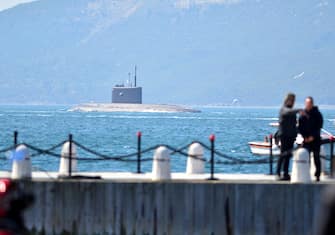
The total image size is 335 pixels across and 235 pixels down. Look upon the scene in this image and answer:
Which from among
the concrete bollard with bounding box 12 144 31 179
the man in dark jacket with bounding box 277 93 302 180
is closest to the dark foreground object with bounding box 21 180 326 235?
the concrete bollard with bounding box 12 144 31 179

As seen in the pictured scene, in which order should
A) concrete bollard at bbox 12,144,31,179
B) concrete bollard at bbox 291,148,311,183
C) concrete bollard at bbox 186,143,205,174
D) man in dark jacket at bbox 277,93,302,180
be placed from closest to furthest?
concrete bollard at bbox 291,148,311,183 → concrete bollard at bbox 12,144,31,179 → man in dark jacket at bbox 277,93,302,180 → concrete bollard at bbox 186,143,205,174

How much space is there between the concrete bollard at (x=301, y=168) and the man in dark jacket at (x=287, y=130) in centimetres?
94

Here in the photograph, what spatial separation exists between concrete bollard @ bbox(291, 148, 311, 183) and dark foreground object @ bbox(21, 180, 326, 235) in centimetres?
51

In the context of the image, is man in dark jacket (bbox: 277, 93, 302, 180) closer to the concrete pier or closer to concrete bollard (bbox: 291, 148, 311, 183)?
concrete bollard (bbox: 291, 148, 311, 183)

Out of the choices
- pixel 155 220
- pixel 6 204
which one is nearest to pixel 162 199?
pixel 155 220

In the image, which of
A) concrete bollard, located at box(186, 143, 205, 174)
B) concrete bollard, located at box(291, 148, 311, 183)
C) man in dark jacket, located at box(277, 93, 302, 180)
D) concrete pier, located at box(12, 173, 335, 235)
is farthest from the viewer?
concrete bollard, located at box(186, 143, 205, 174)

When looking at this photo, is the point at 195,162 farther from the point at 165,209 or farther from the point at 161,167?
the point at 165,209

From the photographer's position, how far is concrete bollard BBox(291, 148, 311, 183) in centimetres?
2253

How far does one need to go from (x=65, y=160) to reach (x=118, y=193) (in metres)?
2.62

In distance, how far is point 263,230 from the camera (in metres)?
21.9

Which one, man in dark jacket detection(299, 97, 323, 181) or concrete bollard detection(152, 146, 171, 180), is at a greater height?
man in dark jacket detection(299, 97, 323, 181)

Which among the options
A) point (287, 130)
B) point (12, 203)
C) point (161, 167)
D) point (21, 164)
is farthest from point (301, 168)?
point (12, 203)

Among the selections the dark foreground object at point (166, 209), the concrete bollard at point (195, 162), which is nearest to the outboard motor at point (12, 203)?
the dark foreground object at point (166, 209)

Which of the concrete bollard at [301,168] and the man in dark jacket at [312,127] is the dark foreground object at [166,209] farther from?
the man in dark jacket at [312,127]
